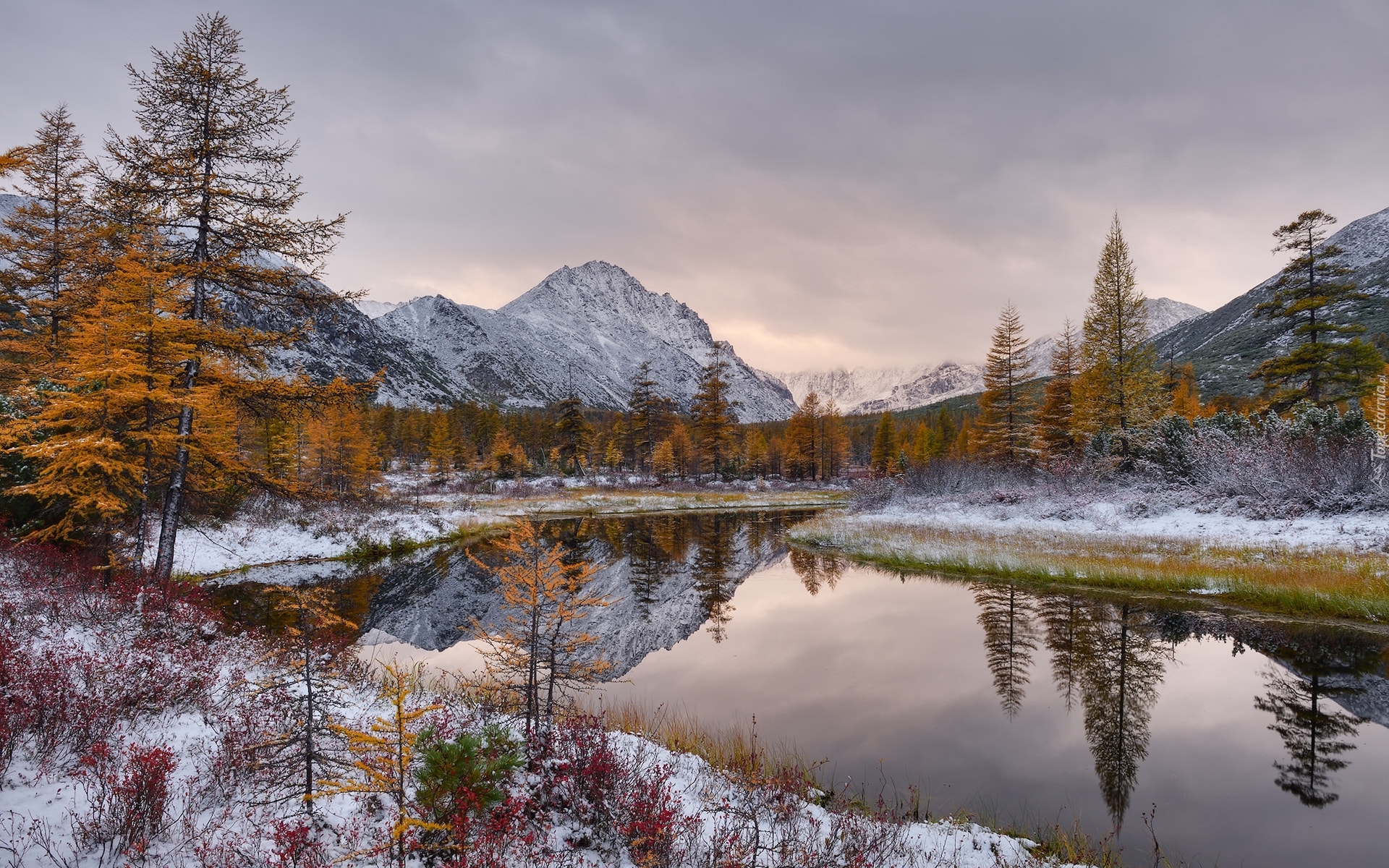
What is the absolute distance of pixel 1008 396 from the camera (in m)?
45.2

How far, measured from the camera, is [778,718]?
9.77 m

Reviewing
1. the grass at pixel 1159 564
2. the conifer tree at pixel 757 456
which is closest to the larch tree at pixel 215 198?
the grass at pixel 1159 564

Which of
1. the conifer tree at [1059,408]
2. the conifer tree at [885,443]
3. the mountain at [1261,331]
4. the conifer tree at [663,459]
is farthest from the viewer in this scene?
the mountain at [1261,331]

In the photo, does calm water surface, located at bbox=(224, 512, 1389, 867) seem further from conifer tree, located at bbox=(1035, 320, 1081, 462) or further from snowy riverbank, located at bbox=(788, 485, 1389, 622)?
conifer tree, located at bbox=(1035, 320, 1081, 462)

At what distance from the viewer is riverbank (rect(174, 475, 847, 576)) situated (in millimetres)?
22359

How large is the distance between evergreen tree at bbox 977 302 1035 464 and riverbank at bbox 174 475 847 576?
14.5 m

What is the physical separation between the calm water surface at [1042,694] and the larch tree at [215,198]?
7.79 meters

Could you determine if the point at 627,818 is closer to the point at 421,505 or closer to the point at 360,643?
the point at 360,643

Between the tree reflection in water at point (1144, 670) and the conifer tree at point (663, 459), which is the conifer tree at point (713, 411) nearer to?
the conifer tree at point (663, 459)

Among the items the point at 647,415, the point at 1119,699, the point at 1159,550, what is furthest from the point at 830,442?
the point at 1119,699

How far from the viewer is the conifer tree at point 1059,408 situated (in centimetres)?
4125

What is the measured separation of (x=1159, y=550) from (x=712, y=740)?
1855 centimetres

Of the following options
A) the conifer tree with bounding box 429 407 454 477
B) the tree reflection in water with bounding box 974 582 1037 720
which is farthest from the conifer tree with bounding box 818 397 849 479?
the tree reflection in water with bounding box 974 582 1037 720

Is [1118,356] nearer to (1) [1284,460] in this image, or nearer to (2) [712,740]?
(1) [1284,460]
